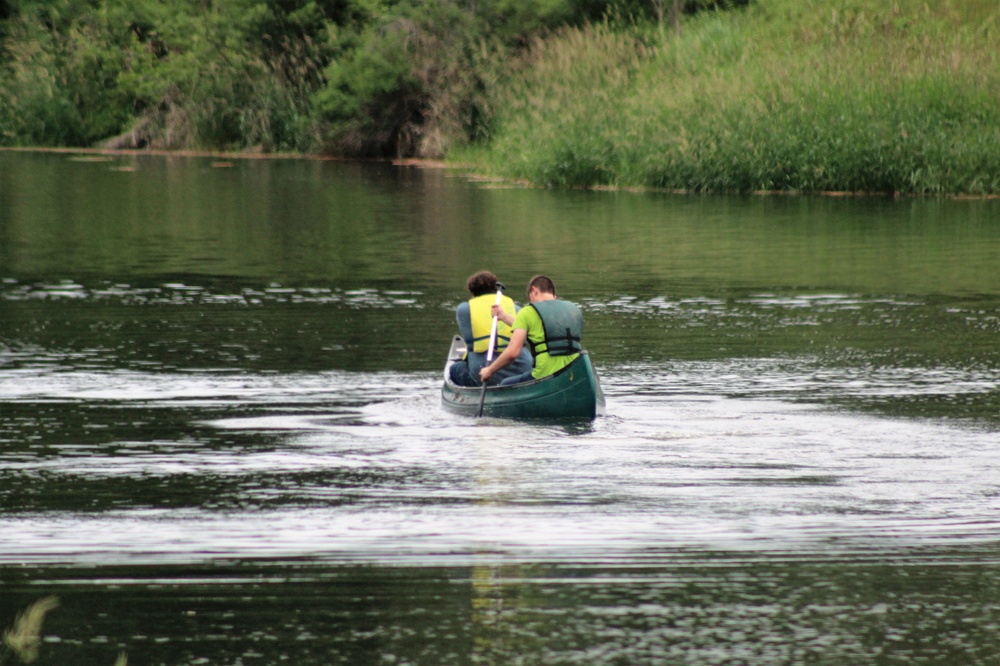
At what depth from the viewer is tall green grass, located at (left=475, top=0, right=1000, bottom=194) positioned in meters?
33.1

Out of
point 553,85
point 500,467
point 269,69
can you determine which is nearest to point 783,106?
point 553,85

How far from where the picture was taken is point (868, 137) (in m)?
32.7

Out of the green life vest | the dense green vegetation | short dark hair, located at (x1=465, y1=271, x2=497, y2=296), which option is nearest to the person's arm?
the green life vest

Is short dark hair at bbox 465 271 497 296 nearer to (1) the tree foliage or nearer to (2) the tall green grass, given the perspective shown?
(2) the tall green grass

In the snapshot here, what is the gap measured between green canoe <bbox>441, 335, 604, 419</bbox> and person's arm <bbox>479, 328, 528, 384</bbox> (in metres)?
0.19

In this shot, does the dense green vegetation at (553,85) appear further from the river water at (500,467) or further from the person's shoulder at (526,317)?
the person's shoulder at (526,317)

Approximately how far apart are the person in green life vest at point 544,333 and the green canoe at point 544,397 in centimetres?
17

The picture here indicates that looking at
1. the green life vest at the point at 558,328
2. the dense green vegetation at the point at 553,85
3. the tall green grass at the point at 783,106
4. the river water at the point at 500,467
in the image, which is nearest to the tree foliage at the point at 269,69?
the dense green vegetation at the point at 553,85

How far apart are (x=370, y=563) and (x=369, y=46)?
145 ft

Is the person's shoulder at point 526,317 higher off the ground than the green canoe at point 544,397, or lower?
higher

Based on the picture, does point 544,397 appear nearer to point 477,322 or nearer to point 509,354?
point 509,354

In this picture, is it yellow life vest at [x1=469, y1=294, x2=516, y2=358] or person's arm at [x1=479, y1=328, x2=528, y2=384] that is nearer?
person's arm at [x1=479, y1=328, x2=528, y2=384]

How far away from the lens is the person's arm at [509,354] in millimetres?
12695

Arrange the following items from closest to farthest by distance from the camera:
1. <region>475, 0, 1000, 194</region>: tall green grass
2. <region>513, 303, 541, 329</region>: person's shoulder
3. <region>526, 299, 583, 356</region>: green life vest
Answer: <region>526, 299, 583, 356</region>: green life vest → <region>513, 303, 541, 329</region>: person's shoulder → <region>475, 0, 1000, 194</region>: tall green grass
